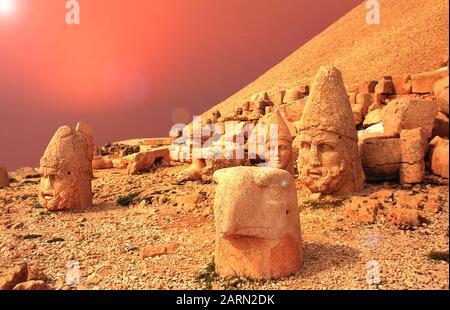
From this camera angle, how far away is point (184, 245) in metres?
9.39

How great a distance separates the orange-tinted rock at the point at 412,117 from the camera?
12.9m

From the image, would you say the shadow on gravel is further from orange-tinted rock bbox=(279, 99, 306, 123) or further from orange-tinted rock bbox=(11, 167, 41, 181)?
orange-tinted rock bbox=(11, 167, 41, 181)

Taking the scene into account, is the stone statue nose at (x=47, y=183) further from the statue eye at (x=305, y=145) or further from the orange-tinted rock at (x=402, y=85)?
the orange-tinted rock at (x=402, y=85)

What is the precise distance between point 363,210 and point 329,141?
96.3 inches

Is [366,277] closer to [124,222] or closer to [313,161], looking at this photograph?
[313,161]

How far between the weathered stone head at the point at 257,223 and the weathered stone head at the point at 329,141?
182 inches

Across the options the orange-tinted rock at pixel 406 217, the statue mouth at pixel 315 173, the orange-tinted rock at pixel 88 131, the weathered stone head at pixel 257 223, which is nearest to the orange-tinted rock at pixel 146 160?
the orange-tinted rock at pixel 88 131

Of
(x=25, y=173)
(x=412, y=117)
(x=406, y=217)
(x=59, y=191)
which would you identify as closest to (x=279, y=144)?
(x=412, y=117)

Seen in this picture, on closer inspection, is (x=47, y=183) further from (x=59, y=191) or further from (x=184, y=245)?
(x=184, y=245)

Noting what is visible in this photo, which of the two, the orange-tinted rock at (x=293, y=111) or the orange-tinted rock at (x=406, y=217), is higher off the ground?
the orange-tinted rock at (x=293, y=111)

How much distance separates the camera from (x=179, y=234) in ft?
34.0

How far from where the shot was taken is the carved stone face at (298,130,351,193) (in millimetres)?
11281

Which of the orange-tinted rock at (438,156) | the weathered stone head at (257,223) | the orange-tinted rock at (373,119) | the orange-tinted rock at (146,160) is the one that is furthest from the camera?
the orange-tinted rock at (146,160)
